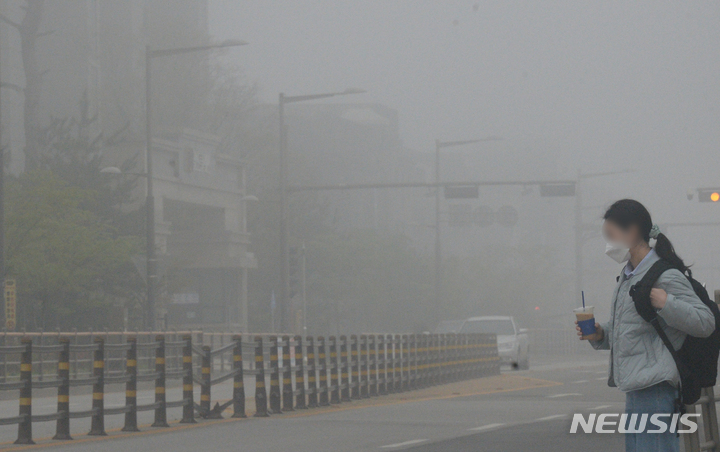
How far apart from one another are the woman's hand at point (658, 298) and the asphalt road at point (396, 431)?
700 cm

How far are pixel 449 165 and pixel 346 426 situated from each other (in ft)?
583

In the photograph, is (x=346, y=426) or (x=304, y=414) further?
(x=304, y=414)

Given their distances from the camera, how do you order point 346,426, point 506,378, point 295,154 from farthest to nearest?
point 295,154 < point 506,378 < point 346,426

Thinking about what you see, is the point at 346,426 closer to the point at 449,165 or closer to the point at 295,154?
the point at 295,154

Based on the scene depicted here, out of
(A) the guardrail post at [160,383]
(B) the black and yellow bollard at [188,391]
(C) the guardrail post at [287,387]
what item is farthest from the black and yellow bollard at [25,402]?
(C) the guardrail post at [287,387]

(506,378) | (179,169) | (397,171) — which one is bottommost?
(506,378)

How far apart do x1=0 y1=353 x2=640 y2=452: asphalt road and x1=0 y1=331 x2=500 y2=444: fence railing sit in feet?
1.32

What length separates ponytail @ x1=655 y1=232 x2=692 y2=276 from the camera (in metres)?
6.06

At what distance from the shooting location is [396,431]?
15.4 m

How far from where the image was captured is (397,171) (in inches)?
6014

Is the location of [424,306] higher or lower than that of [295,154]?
lower

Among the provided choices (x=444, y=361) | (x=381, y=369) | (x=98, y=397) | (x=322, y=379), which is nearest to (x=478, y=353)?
(x=444, y=361)

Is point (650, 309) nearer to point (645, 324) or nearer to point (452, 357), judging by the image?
point (645, 324)

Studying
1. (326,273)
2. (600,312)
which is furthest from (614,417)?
(600,312)
